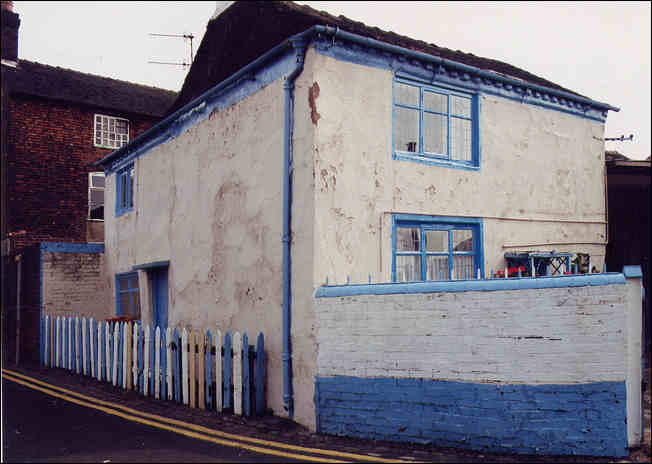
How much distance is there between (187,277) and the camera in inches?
462

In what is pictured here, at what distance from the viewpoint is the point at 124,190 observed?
16.0 m

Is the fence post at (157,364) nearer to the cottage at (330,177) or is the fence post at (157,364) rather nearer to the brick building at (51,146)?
the cottage at (330,177)

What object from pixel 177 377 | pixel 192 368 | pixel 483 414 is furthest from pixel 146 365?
pixel 483 414

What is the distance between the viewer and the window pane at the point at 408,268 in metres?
9.52

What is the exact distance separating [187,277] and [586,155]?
327 inches

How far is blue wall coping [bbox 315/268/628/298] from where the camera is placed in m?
6.12

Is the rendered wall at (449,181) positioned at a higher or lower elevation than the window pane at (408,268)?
higher

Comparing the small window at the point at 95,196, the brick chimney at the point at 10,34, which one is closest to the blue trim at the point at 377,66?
the brick chimney at the point at 10,34

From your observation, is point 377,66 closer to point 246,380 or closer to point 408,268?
point 408,268

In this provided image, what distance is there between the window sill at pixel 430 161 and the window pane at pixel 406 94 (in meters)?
0.85

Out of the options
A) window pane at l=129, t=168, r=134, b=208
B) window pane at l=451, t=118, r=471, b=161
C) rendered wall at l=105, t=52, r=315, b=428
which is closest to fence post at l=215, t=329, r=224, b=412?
rendered wall at l=105, t=52, r=315, b=428

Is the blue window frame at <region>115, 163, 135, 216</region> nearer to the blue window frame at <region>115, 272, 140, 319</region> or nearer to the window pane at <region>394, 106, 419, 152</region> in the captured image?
the blue window frame at <region>115, 272, 140, 319</region>

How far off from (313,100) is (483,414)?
4633mm

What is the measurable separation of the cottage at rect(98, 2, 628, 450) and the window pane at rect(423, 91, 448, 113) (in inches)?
1.5
